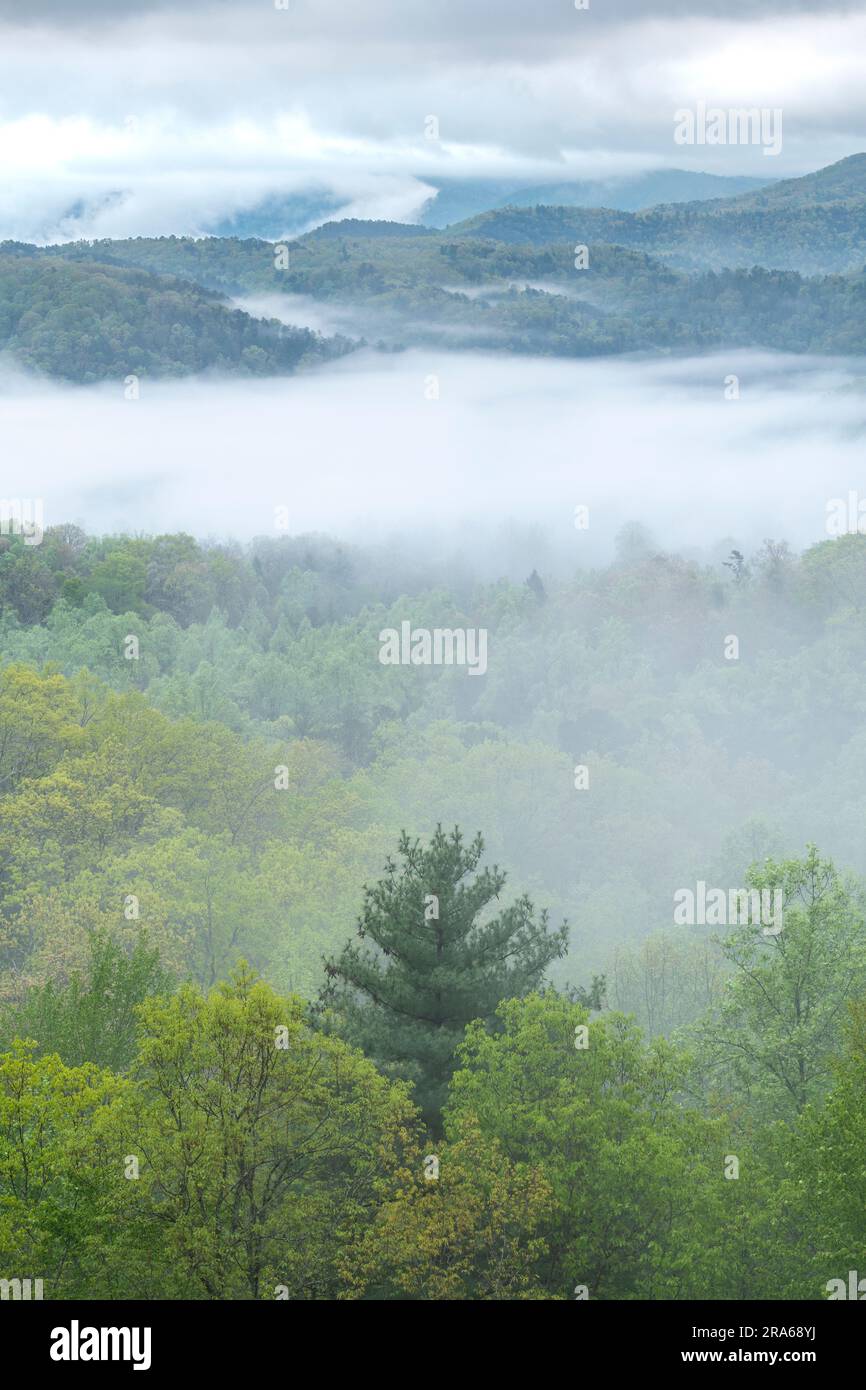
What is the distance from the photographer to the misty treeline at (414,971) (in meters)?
26.3

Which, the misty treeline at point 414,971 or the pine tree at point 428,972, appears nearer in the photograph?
the misty treeline at point 414,971

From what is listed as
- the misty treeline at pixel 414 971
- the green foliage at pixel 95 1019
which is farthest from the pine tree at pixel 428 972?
the green foliage at pixel 95 1019

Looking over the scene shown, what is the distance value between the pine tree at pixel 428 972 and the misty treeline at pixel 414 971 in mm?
101

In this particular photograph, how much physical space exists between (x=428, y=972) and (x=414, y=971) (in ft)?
1.01

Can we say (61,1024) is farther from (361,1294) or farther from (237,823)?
(237,823)

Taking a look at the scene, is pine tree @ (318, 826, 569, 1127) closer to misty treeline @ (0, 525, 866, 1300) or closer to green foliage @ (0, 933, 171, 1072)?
misty treeline @ (0, 525, 866, 1300)

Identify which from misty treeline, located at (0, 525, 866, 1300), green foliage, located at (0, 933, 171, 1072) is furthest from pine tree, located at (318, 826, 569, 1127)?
green foliage, located at (0, 933, 171, 1072)

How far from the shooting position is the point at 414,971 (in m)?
34.2

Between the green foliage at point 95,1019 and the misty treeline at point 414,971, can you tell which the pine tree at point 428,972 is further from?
the green foliage at point 95,1019

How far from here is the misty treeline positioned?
2634 cm

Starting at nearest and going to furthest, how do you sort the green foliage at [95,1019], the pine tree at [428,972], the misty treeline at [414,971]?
the misty treeline at [414,971]
the pine tree at [428,972]
the green foliage at [95,1019]

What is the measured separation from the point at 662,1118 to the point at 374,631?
94.1 metres

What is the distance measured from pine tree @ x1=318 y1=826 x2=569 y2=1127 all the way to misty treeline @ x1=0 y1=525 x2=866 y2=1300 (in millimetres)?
101
